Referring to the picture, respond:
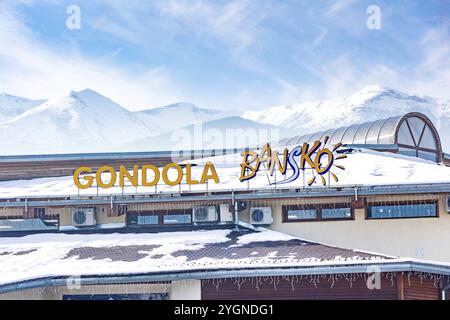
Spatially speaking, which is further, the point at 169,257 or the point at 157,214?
the point at 157,214

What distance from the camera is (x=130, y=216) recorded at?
17125 mm

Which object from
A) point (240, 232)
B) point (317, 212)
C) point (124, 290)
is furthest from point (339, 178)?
point (124, 290)

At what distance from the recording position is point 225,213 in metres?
16.7

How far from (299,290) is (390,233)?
4.82 m

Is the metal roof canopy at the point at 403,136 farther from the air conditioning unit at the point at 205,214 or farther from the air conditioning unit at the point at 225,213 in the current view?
the air conditioning unit at the point at 205,214

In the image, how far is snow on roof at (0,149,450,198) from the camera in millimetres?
16188

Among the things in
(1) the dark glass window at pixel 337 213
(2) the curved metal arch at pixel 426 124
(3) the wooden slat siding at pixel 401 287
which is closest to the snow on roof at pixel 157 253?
(3) the wooden slat siding at pixel 401 287

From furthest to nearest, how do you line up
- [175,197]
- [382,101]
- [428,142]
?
[382,101]
[428,142]
[175,197]

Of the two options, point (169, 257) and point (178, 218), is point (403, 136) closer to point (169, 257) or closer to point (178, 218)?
point (178, 218)

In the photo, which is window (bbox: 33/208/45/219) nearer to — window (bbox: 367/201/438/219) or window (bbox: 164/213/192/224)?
window (bbox: 164/213/192/224)
